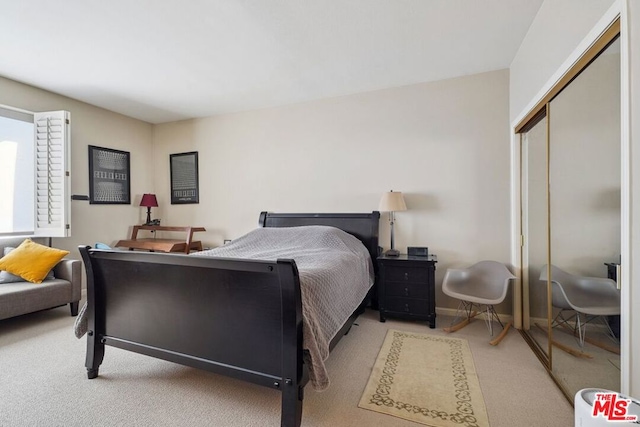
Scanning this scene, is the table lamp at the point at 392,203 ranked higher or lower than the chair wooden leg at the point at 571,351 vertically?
higher

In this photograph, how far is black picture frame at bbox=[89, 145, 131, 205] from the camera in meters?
3.94

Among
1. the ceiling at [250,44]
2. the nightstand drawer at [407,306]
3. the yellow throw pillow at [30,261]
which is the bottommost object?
the nightstand drawer at [407,306]

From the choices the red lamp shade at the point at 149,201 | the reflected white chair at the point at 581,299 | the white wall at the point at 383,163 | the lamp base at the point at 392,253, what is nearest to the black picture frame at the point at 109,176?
the red lamp shade at the point at 149,201

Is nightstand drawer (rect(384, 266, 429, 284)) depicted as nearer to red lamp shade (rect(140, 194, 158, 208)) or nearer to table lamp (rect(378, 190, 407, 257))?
table lamp (rect(378, 190, 407, 257))

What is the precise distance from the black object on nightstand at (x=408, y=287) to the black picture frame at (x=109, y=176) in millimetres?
3878

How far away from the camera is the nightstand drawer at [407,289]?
111 inches

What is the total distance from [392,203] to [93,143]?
4054mm

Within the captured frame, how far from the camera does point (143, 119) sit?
451cm

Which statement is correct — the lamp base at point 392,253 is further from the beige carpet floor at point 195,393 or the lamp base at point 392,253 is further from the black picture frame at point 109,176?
the black picture frame at point 109,176

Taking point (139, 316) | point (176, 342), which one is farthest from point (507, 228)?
point (139, 316)

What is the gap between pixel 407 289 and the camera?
2.87 m

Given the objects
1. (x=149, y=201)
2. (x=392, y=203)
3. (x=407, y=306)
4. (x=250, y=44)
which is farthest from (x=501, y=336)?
(x=149, y=201)

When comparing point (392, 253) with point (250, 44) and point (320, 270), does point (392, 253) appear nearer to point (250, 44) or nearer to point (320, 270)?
point (320, 270)

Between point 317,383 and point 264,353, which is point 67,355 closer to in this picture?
point 264,353
